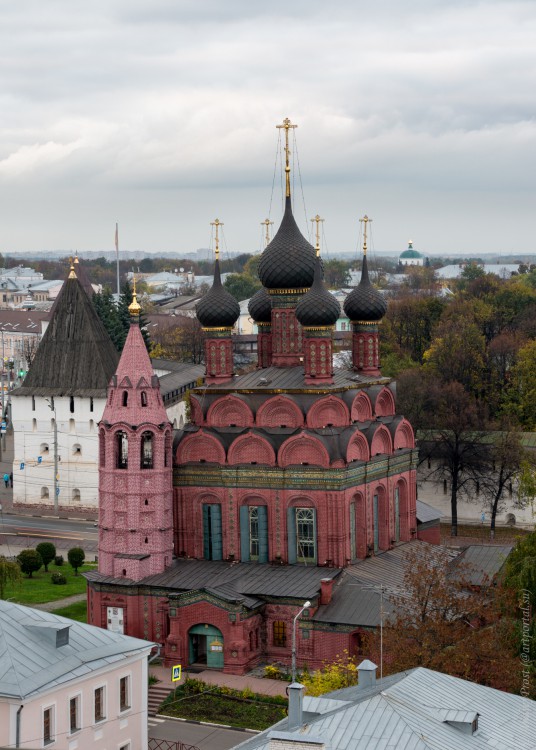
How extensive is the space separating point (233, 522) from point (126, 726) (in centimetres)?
1300

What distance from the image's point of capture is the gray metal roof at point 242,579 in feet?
143

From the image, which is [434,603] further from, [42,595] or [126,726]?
[42,595]

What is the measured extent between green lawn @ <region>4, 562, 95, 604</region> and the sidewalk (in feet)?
32.6

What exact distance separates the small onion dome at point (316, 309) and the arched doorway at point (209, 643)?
9673mm

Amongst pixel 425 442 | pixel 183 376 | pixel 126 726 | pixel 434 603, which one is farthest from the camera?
pixel 183 376

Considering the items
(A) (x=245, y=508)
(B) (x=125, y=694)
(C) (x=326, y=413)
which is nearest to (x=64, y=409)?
(A) (x=245, y=508)

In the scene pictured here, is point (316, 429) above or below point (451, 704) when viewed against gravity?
above

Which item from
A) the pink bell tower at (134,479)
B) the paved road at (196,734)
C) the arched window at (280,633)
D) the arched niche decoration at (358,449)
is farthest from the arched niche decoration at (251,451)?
the paved road at (196,734)

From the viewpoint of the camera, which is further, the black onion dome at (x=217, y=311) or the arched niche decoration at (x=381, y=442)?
the black onion dome at (x=217, y=311)

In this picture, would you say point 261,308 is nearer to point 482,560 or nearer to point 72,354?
point 482,560

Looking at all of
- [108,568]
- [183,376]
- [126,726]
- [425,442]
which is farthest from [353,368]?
[183,376]

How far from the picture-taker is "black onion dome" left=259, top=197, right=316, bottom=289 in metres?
49.3

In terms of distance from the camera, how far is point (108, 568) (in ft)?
149

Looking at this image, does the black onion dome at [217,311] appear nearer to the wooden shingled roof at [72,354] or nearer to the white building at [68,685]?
the white building at [68,685]
